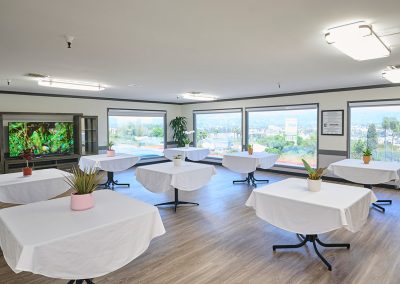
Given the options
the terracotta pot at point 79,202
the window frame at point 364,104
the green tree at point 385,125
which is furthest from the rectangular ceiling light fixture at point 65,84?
the green tree at point 385,125

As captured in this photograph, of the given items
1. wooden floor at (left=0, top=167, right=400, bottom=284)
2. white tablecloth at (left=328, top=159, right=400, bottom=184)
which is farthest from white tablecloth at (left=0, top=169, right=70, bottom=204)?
white tablecloth at (left=328, top=159, right=400, bottom=184)

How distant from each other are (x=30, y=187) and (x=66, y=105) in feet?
14.4

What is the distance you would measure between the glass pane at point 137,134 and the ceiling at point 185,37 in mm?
3833

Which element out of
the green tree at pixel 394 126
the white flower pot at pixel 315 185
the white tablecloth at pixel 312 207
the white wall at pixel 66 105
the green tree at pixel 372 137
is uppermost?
the white wall at pixel 66 105

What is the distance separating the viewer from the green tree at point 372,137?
229 inches

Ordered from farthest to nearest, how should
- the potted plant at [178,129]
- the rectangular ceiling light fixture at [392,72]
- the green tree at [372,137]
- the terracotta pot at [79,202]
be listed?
1. the potted plant at [178,129]
2. the green tree at [372,137]
3. the rectangular ceiling light fixture at [392,72]
4. the terracotta pot at [79,202]

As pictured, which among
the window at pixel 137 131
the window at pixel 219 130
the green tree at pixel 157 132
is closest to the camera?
the window at pixel 137 131

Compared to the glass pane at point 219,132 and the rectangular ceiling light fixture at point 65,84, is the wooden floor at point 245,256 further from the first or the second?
the glass pane at point 219,132

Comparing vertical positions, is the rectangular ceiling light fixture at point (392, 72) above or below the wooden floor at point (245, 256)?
above

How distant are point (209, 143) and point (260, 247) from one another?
21.8ft

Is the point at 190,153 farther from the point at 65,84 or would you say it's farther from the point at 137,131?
the point at 65,84

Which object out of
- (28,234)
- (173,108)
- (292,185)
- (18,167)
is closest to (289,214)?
(292,185)

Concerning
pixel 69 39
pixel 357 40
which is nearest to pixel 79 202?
pixel 69 39

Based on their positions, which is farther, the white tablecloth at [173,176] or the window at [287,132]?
the window at [287,132]
